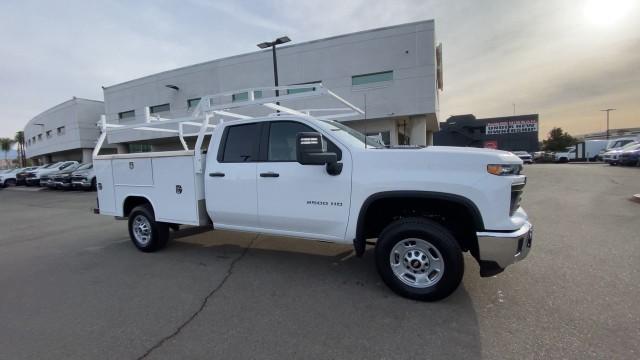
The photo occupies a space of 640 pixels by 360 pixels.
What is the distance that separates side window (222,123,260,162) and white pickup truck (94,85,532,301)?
0.01 metres

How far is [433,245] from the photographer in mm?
3367

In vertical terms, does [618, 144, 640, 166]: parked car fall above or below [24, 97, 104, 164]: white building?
below

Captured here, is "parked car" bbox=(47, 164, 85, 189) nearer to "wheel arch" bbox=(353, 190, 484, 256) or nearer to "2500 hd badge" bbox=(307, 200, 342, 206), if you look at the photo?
"2500 hd badge" bbox=(307, 200, 342, 206)

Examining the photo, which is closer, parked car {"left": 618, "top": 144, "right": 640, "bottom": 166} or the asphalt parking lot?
the asphalt parking lot

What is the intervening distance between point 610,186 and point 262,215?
1360 cm

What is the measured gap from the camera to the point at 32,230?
26.6ft

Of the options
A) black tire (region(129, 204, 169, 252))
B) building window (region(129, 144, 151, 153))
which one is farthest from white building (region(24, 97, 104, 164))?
black tire (region(129, 204, 169, 252))

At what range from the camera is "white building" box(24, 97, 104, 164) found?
36.8 m

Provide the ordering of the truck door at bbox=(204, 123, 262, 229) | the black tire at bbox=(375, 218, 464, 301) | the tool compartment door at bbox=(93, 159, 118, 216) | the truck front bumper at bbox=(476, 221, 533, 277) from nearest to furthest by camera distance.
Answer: the truck front bumper at bbox=(476, 221, 533, 277)
the black tire at bbox=(375, 218, 464, 301)
the truck door at bbox=(204, 123, 262, 229)
the tool compartment door at bbox=(93, 159, 118, 216)

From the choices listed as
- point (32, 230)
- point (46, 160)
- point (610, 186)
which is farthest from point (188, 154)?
point (46, 160)

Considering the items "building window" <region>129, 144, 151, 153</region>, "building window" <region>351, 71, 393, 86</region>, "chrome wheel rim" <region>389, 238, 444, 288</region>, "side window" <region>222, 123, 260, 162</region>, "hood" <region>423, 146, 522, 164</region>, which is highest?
"building window" <region>351, 71, 393, 86</region>

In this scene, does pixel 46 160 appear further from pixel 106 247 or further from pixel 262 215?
pixel 262 215

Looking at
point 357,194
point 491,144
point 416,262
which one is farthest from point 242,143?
point 491,144

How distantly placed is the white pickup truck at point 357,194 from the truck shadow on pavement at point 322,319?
0.32 m
